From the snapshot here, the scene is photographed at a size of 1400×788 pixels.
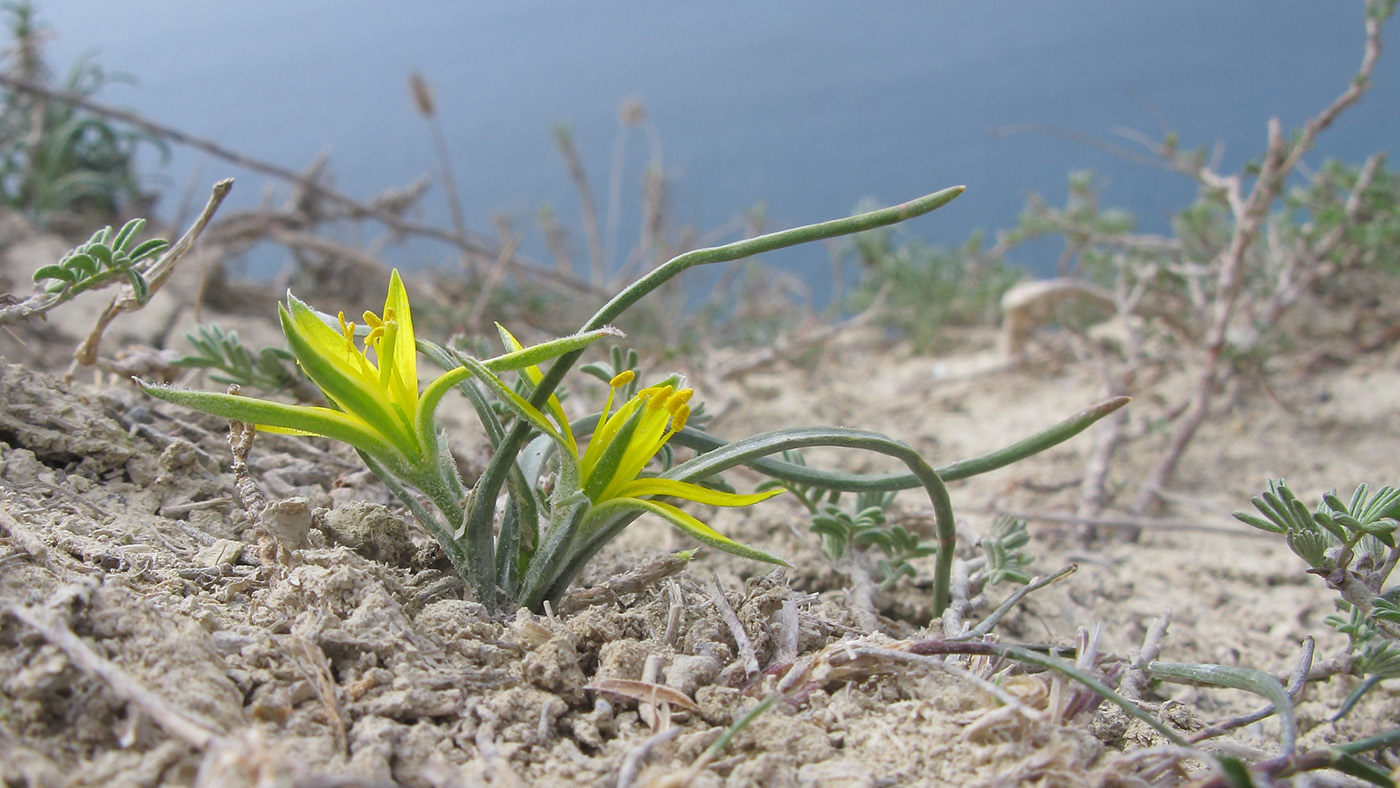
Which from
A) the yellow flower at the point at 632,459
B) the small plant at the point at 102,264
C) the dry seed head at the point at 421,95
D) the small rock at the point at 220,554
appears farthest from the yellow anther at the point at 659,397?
the dry seed head at the point at 421,95

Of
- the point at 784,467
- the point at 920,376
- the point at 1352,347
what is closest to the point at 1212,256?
the point at 1352,347

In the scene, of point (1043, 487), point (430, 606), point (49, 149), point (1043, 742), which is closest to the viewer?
point (1043, 742)

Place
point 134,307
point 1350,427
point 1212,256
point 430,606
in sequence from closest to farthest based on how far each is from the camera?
point 430,606
point 134,307
point 1350,427
point 1212,256

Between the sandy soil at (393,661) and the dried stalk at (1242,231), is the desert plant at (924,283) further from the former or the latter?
the sandy soil at (393,661)

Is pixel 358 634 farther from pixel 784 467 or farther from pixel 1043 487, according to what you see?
pixel 1043 487

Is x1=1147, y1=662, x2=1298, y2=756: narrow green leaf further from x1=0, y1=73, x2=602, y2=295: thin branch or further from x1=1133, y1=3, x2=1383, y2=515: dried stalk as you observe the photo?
x1=0, y1=73, x2=602, y2=295: thin branch

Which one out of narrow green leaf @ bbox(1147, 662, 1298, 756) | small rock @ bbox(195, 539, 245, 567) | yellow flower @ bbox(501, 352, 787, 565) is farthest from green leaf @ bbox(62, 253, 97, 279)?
narrow green leaf @ bbox(1147, 662, 1298, 756)
